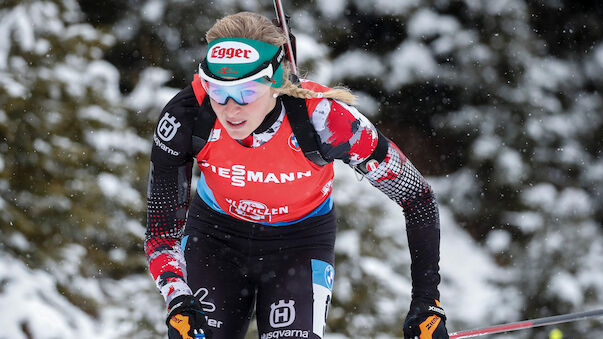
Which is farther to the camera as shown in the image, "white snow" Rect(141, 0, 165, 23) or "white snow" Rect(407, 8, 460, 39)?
"white snow" Rect(407, 8, 460, 39)

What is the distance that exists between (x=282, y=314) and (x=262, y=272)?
11.5 inches

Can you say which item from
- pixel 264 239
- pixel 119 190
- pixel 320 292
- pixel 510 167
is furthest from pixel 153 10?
pixel 320 292

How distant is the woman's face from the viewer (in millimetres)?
2453

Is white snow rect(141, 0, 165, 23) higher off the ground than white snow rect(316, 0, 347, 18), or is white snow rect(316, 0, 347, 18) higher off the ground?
white snow rect(316, 0, 347, 18)

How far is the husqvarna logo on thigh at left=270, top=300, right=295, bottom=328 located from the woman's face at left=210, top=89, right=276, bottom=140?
0.77 metres

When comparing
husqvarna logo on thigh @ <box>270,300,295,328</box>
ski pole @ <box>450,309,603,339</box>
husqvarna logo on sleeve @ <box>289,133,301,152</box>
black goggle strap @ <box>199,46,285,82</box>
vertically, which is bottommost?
husqvarna logo on thigh @ <box>270,300,295,328</box>

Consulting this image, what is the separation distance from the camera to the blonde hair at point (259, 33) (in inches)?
101

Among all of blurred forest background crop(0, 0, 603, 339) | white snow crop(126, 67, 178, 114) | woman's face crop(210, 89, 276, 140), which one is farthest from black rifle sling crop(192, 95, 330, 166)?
white snow crop(126, 67, 178, 114)

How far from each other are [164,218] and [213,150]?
1.29 feet

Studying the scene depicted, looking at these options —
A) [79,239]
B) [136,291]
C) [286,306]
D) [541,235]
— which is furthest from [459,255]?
[286,306]

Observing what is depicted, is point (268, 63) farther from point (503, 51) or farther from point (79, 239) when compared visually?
point (503, 51)

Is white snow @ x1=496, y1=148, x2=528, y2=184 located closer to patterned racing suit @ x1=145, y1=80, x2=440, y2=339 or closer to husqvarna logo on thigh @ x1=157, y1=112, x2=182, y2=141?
patterned racing suit @ x1=145, y1=80, x2=440, y2=339

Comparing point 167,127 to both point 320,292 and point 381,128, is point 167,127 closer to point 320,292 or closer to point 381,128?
point 320,292

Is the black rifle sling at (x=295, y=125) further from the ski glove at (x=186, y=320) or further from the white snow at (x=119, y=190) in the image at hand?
the white snow at (x=119, y=190)
